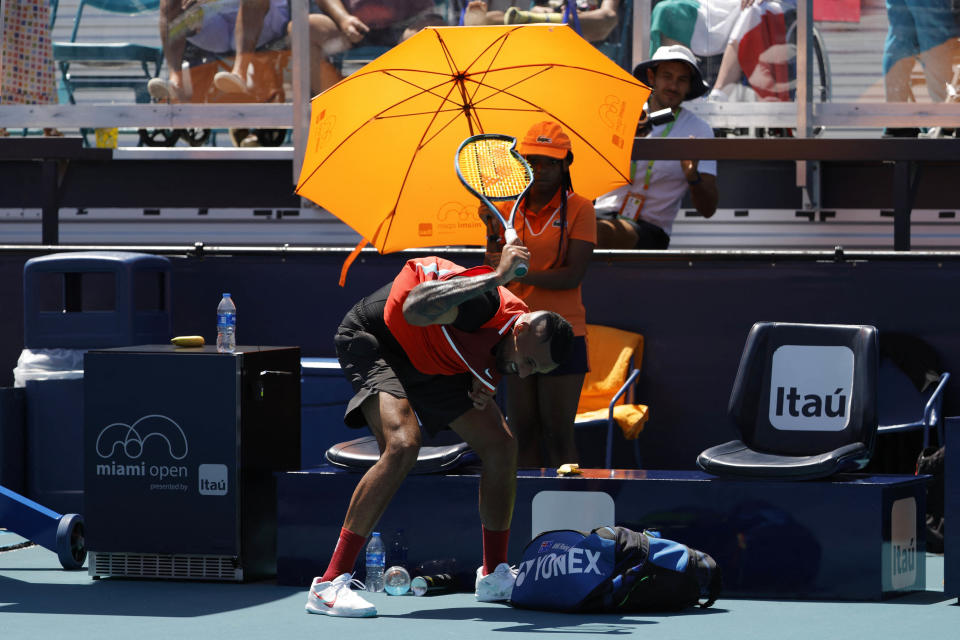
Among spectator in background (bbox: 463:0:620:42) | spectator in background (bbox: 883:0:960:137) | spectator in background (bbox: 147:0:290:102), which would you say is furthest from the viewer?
spectator in background (bbox: 147:0:290:102)

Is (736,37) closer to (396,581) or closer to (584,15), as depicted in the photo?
(584,15)

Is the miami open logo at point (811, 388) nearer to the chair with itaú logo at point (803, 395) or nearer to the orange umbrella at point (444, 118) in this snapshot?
the chair with itaú logo at point (803, 395)

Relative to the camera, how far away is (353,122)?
6.76m

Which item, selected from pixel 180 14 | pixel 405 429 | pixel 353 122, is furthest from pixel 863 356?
pixel 180 14

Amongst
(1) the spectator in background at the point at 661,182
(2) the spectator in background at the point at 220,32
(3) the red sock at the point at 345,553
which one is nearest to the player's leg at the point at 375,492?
(3) the red sock at the point at 345,553

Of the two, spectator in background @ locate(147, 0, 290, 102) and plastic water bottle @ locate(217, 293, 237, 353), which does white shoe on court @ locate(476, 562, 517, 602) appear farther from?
spectator in background @ locate(147, 0, 290, 102)

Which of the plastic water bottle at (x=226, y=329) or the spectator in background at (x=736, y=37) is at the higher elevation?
the spectator in background at (x=736, y=37)

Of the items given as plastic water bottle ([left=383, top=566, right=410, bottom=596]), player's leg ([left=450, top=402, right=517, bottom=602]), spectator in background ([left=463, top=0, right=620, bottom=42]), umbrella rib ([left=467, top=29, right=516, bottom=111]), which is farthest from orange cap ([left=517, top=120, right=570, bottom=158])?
spectator in background ([left=463, top=0, right=620, bottom=42])

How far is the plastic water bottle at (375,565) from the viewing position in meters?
6.11

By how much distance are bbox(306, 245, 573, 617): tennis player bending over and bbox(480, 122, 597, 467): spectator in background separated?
0.70 metres

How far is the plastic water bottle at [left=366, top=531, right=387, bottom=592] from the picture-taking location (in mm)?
6113

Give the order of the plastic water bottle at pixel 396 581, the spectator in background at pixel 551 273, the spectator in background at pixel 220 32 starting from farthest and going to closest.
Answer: the spectator in background at pixel 220 32 → the spectator in background at pixel 551 273 → the plastic water bottle at pixel 396 581

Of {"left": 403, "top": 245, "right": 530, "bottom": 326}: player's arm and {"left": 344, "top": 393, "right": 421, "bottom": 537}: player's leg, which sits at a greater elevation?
{"left": 403, "top": 245, "right": 530, "bottom": 326}: player's arm

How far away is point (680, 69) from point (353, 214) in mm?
1867
